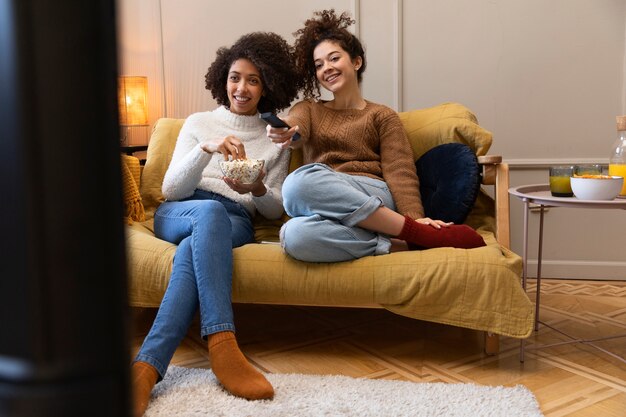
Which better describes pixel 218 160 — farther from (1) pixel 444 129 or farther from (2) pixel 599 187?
(2) pixel 599 187

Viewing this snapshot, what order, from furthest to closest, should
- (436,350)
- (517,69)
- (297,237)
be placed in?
(517,69)
(436,350)
(297,237)

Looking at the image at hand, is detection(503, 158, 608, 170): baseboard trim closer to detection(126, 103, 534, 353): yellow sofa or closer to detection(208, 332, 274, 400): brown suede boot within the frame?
detection(126, 103, 534, 353): yellow sofa

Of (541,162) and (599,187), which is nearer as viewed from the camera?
(599,187)

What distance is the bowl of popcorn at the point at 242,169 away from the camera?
6.25 feet

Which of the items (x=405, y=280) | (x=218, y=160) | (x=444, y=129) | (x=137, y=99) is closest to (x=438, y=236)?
(x=405, y=280)

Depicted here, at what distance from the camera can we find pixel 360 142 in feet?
7.14

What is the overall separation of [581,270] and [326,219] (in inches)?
61.4

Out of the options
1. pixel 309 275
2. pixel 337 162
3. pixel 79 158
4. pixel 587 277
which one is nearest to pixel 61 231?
pixel 79 158

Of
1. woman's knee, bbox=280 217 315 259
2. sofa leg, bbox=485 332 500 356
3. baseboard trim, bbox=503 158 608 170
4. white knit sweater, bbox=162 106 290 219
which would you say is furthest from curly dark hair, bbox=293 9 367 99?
sofa leg, bbox=485 332 500 356

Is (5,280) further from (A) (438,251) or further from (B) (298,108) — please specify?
(B) (298,108)

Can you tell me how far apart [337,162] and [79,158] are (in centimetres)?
211

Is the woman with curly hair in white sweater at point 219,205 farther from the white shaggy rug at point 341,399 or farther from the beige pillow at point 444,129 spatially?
the beige pillow at point 444,129

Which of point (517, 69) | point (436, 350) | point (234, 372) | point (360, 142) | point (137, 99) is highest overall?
point (517, 69)

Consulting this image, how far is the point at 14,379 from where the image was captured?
10 centimetres
